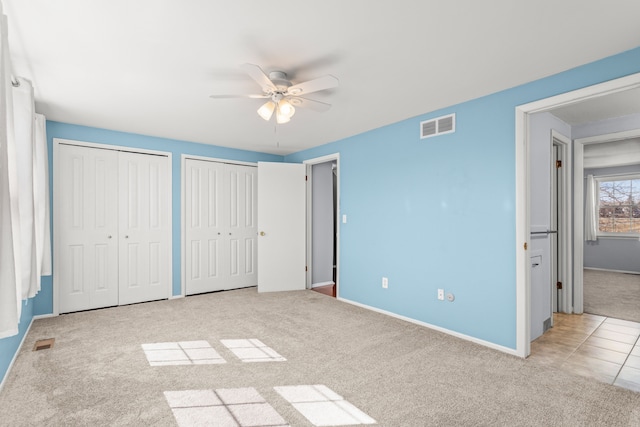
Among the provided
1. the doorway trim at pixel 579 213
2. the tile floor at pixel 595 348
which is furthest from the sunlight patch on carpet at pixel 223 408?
the doorway trim at pixel 579 213

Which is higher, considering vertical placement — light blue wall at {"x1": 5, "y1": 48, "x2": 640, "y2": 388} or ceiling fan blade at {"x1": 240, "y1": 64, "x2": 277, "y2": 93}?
ceiling fan blade at {"x1": 240, "y1": 64, "x2": 277, "y2": 93}

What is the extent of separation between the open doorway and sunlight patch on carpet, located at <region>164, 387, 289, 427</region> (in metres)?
3.28

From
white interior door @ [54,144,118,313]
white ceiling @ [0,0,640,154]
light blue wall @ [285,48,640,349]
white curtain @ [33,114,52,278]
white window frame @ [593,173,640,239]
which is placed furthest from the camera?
white window frame @ [593,173,640,239]

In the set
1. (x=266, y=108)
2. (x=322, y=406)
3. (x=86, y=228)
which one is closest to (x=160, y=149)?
(x=86, y=228)

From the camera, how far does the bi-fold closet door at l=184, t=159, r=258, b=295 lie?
486 cm

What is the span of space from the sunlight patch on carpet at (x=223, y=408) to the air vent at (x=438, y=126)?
296cm

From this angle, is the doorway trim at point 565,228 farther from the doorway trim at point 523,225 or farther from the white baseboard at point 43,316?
the white baseboard at point 43,316

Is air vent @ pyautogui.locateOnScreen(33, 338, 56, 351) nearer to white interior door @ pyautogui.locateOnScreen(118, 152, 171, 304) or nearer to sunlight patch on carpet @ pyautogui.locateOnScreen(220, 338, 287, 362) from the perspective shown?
white interior door @ pyautogui.locateOnScreen(118, 152, 171, 304)

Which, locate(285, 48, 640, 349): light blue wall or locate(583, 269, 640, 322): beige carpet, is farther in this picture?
locate(583, 269, 640, 322): beige carpet

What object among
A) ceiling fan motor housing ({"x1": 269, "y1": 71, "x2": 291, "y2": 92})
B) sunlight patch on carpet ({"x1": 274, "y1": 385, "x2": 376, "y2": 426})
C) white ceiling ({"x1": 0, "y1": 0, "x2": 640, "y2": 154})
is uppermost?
white ceiling ({"x1": 0, "y1": 0, "x2": 640, "y2": 154})

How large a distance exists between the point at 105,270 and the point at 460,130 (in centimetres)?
460

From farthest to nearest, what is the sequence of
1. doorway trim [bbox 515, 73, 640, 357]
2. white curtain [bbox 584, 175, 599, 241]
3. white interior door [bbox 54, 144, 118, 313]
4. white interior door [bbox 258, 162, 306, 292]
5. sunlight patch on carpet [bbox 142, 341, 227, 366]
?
white curtain [bbox 584, 175, 599, 241]
white interior door [bbox 258, 162, 306, 292]
white interior door [bbox 54, 144, 118, 313]
doorway trim [bbox 515, 73, 640, 357]
sunlight patch on carpet [bbox 142, 341, 227, 366]

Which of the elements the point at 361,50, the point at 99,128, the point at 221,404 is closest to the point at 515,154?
the point at 361,50

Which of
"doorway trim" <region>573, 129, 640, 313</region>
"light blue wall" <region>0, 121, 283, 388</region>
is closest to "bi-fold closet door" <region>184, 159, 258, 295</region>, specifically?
"light blue wall" <region>0, 121, 283, 388</region>
